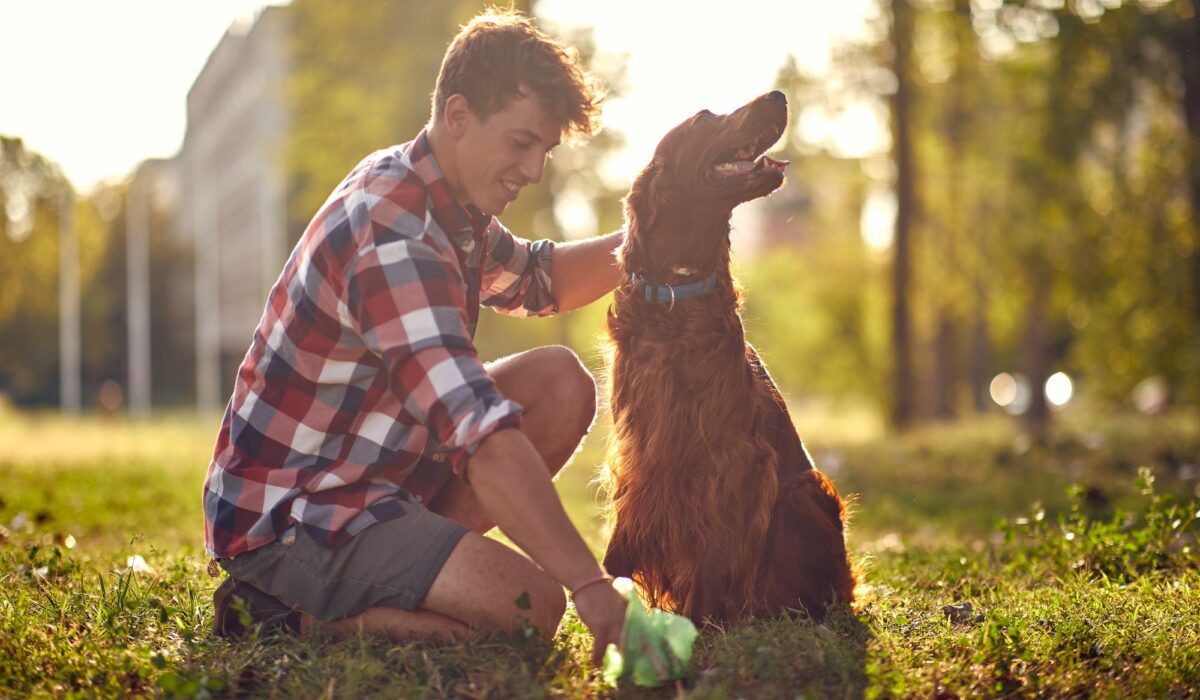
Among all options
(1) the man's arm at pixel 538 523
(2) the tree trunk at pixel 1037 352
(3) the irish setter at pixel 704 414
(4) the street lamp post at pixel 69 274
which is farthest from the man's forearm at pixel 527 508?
(4) the street lamp post at pixel 69 274

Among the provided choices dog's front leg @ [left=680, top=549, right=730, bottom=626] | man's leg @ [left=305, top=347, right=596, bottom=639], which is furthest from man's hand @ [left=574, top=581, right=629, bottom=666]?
dog's front leg @ [left=680, top=549, right=730, bottom=626]

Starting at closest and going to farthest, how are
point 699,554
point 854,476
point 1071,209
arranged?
1. point 699,554
2. point 854,476
3. point 1071,209

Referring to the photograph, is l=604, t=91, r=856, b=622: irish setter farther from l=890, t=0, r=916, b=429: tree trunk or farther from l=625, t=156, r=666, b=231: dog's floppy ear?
l=890, t=0, r=916, b=429: tree trunk

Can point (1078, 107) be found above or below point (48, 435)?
above

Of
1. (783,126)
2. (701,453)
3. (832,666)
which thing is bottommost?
(832,666)

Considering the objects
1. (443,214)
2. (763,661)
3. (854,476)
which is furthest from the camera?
(854,476)

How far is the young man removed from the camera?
2.68m

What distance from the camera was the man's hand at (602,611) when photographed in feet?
8.13

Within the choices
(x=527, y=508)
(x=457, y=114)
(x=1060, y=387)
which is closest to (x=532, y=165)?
(x=457, y=114)

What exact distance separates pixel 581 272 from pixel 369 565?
4.22ft

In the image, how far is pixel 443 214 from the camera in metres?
2.88

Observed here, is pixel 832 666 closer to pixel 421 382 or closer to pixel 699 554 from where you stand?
pixel 699 554

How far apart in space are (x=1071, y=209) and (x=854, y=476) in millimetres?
5362

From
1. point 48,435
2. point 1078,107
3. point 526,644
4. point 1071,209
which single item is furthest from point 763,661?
point 48,435
